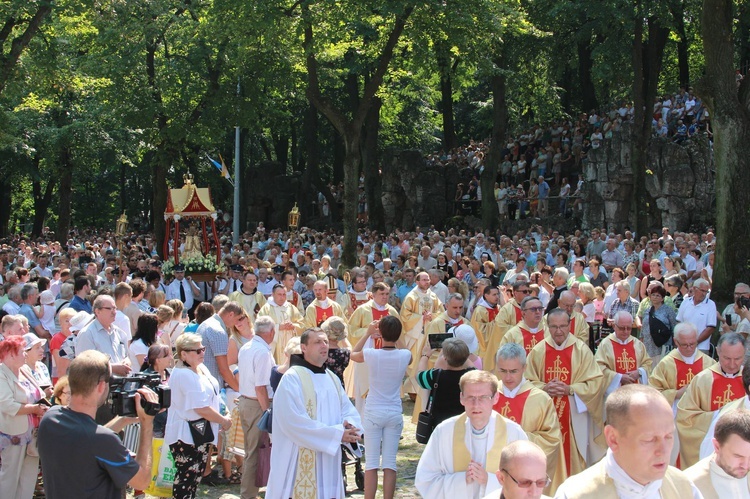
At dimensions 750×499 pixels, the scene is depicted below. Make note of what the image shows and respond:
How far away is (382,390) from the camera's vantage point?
827 centimetres

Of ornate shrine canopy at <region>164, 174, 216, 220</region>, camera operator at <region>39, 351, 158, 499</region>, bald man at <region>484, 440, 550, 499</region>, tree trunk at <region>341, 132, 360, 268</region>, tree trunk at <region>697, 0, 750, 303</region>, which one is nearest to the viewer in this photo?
bald man at <region>484, 440, 550, 499</region>

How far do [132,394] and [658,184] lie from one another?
23189mm

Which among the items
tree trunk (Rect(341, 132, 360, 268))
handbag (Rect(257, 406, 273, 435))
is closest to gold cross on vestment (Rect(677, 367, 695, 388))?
handbag (Rect(257, 406, 273, 435))

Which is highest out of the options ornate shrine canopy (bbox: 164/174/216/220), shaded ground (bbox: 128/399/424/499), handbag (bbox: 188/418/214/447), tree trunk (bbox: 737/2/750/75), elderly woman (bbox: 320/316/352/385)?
tree trunk (bbox: 737/2/750/75)

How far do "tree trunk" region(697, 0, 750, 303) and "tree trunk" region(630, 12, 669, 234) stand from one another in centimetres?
793

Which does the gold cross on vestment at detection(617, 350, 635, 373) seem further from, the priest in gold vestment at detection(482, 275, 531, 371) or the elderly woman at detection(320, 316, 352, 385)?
the elderly woman at detection(320, 316, 352, 385)

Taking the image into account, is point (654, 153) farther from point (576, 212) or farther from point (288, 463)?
point (288, 463)

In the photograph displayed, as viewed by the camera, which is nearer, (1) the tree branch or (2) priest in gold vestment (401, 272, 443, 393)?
(2) priest in gold vestment (401, 272, 443, 393)

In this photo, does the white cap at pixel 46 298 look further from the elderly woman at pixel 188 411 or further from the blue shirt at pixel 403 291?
the blue shirt at pixel 403 291

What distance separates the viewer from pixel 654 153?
26.4 metres

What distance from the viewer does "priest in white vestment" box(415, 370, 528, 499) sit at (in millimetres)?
5547

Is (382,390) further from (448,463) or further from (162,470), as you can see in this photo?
(448,463)

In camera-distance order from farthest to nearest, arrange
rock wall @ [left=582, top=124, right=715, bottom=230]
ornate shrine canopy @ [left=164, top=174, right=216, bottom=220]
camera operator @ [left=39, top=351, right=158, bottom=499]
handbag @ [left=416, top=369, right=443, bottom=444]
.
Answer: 1. rock wall @ [left=582, top=124, right=715, bottom=230]
2. ornate shrine canopy @ [left=164, top=174, right=216, bottom=220]
3. handbag @ [left=416, top=369, right=443, bottom=444]
4. camera operator @ [left=39, top=351, right=158, bottom=499]

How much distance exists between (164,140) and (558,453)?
21497mm
